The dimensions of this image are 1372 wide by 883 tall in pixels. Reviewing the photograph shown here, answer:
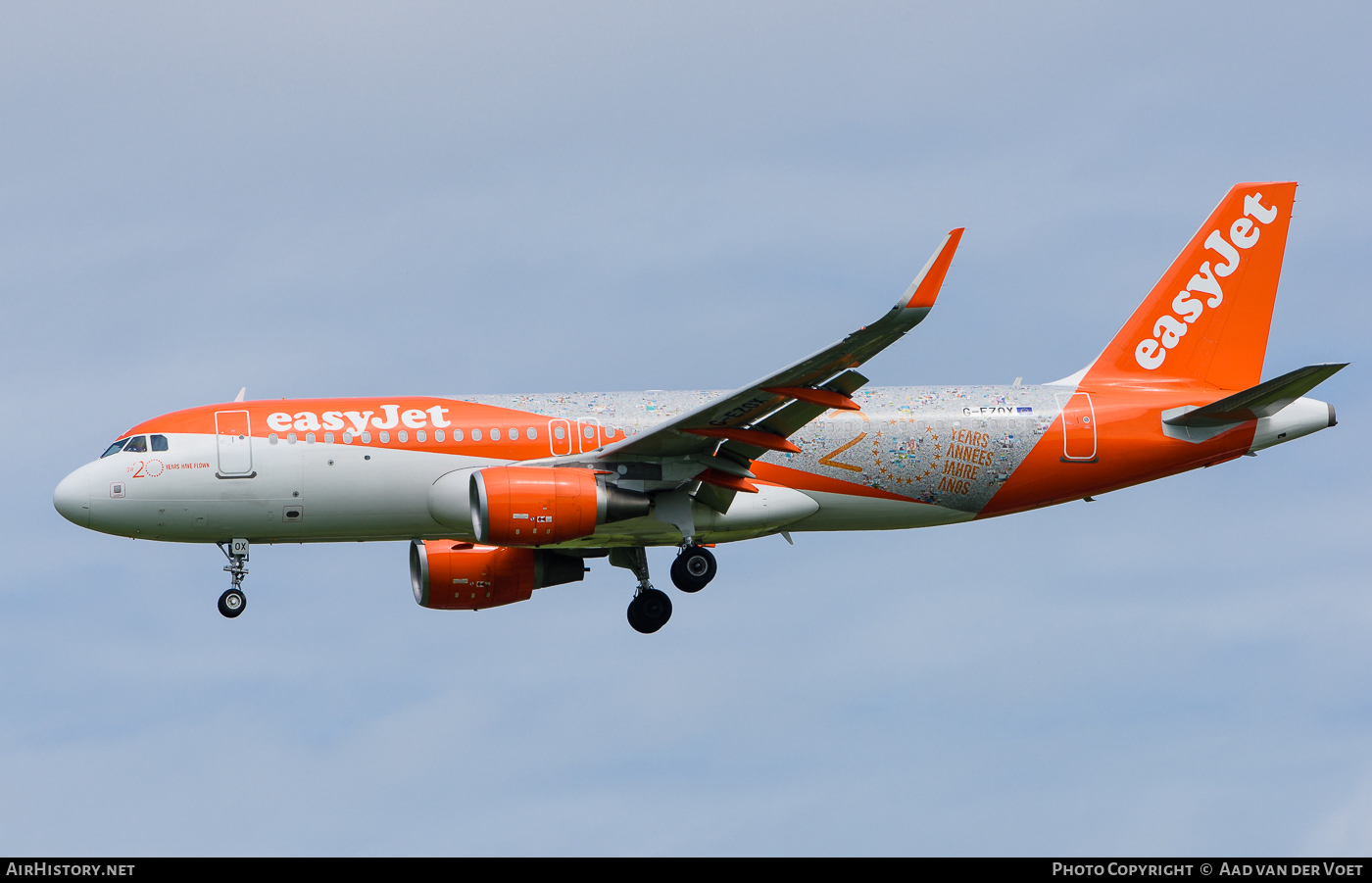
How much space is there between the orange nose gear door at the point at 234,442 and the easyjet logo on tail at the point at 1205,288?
16.4 meters

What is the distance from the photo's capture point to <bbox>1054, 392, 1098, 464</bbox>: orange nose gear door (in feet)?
97.0

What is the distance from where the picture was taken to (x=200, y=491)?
27797mm

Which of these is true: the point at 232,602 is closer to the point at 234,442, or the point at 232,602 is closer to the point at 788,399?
the point at 234,442

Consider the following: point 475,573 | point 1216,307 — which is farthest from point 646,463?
point 1216,307

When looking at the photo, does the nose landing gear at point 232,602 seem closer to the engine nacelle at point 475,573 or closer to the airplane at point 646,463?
the airplane at point 646,463

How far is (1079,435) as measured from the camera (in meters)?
29.6

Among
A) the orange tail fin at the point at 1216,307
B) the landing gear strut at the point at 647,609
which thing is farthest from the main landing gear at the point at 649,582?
the orange tail fin at the point at 1216,307

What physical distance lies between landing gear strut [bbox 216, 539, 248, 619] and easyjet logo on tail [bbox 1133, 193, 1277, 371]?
16.8 m

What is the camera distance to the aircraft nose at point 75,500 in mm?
27906

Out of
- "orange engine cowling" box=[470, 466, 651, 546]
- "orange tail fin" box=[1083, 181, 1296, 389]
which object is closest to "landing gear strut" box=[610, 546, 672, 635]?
"orange engine cowling" box=[470, 466, 651, 546]

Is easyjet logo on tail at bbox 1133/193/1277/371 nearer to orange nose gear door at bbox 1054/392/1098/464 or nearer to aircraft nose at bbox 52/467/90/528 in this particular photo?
orange nose gear door at bbox 1054/392/1098/464

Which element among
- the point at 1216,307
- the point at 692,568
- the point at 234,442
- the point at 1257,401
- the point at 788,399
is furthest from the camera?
the point at 1216,307

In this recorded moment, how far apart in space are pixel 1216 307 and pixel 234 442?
728 inches
